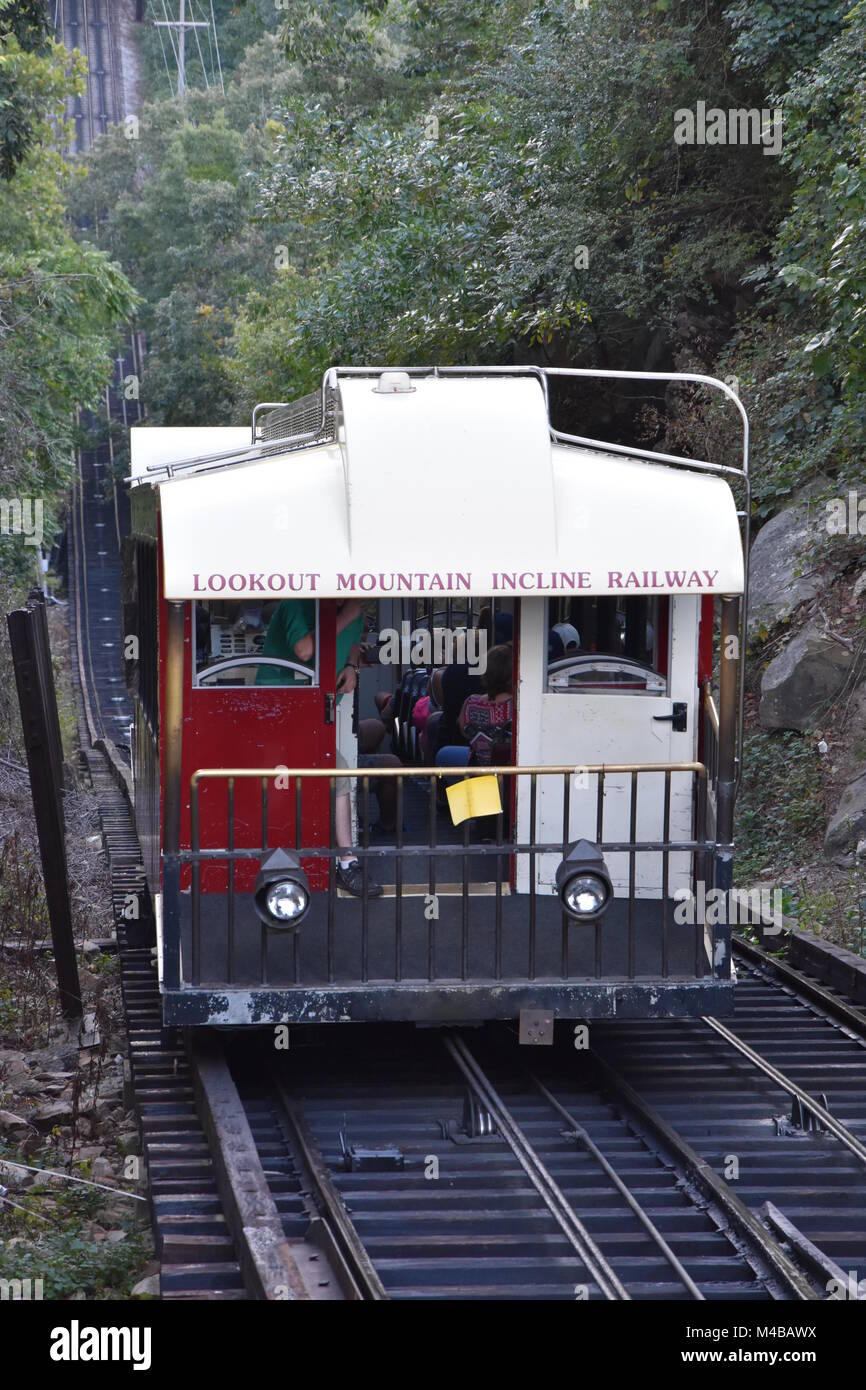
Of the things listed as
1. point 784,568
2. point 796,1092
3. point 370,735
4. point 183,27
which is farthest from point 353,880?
point 183,27

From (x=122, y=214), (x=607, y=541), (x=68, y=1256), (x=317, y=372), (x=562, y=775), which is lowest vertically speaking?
(x=68, y=1256)

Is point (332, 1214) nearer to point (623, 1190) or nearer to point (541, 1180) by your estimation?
point (541, 1180)

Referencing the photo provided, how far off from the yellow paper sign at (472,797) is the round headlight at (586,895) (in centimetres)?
54

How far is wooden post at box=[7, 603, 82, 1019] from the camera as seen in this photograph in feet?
29.1

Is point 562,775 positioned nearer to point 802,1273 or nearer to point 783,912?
point 802,1273

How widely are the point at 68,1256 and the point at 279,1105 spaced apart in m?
1.36

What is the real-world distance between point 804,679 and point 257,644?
8.13 m

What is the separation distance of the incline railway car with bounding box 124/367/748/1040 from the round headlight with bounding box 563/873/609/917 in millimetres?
10

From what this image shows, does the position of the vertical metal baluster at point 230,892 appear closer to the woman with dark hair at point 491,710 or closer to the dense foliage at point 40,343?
the woman with dark hair at point 491,710

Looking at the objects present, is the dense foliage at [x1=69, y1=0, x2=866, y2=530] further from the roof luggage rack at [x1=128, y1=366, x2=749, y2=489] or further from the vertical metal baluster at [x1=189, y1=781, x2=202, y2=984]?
the vertical metal baluster at [x1=189, y1=781, x2=202, y2=984]

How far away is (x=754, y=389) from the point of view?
641 inches

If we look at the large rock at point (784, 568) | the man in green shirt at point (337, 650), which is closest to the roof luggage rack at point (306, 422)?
the man in green shirt at point (337, 650)

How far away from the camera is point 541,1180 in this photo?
246 inches

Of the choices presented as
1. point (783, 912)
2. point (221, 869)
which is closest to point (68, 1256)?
point (221, 869)
